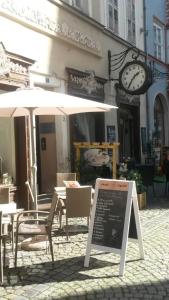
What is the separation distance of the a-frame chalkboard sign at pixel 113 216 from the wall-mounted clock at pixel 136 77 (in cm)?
785

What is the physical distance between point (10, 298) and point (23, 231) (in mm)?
1411

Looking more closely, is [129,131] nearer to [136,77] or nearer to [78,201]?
[136,77]

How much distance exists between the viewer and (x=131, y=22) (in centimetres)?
1758

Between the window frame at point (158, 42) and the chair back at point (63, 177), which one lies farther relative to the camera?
the window frame at point (158, 42)

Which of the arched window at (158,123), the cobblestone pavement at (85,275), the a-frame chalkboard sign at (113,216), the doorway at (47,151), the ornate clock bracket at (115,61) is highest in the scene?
the ornate clock bracket at (115,61)

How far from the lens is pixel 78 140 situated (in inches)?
526

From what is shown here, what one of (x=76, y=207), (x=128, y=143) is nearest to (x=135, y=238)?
(x=76, y=207)

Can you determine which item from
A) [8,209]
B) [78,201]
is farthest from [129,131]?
[8,209]

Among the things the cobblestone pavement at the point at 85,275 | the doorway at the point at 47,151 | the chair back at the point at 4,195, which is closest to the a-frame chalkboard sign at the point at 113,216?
the cobblestone pavement at the point at 85,275

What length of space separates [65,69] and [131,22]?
612cm

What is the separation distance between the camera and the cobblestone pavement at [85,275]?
524cm

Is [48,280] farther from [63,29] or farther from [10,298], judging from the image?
[63,29]

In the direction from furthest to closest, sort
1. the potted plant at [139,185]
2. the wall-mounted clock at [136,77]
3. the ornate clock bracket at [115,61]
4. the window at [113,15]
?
1. the window at [113,15]
2. the ornate clock bracket at [115,61]
3. the wall-mounted clock at [136,77]
4. the potted plant at [139,185]

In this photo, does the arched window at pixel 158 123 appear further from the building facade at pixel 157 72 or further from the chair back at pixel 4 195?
the chair back at pixel 4 195
